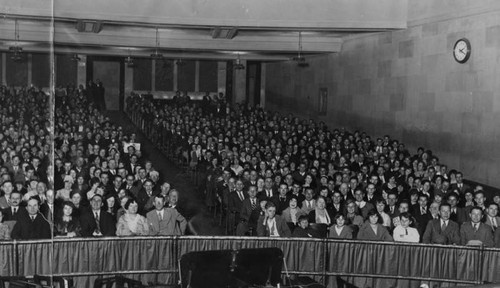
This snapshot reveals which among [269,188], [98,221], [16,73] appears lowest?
[98,221]

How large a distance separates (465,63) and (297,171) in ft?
18.2

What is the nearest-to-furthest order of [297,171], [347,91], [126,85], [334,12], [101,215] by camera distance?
[101,215]
[297,171]
[334,12]
[347,91]
[126,85]

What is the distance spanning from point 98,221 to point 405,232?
4379 millimetres

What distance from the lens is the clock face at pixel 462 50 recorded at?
54.5ft

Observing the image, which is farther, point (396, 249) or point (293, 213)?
point (293, 213)

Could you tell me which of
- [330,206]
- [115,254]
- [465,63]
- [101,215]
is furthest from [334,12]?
[115,254]

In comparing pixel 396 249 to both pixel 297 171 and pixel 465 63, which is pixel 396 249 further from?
pixel 465 63

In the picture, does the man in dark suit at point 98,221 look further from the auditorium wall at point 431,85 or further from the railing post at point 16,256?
the auditorium wall at point 431,85

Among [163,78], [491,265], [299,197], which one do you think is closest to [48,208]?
[299,197]

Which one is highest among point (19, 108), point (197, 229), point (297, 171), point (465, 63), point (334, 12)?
point (334, 12)

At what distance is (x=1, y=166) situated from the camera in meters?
12.6

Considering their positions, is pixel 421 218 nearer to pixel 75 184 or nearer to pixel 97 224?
pixel 97 224

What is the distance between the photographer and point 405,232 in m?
9.37

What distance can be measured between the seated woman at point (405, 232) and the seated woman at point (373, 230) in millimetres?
127
